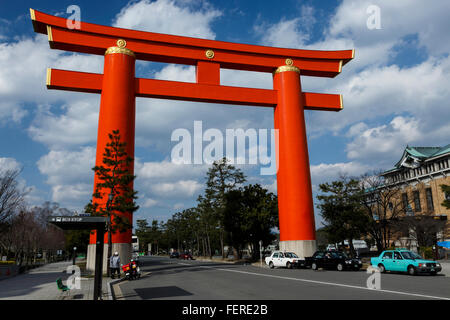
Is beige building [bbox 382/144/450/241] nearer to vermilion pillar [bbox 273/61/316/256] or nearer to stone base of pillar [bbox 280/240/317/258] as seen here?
vermilion pillar [bbox 273/61/316/256]

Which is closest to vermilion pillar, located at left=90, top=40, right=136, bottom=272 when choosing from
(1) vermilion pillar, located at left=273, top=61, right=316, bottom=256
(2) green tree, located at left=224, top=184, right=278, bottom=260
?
(1) vermilion pillar, located at left=273, top=61, right=316, bottom=256

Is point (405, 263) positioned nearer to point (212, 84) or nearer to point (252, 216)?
Answer: point (212, 84)

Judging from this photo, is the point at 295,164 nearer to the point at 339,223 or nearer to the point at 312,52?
the point at 339,223

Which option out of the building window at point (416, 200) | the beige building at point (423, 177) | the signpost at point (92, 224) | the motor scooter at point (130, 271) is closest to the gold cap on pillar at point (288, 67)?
the motor scooter at point (130, 271)

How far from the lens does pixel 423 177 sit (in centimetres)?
5334

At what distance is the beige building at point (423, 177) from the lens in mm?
49156

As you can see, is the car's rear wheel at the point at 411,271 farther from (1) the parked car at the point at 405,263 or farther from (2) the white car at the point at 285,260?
(2) the white car at the point at 285,260

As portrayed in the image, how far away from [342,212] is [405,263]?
14945 millimetres

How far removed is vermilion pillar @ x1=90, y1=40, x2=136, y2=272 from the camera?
27.7 meters

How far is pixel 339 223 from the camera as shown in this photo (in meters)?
35.7

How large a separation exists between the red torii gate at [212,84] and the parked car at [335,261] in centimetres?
456

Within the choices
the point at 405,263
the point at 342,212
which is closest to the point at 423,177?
the point at 342,212

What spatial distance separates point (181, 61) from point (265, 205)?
1932 centimetres
